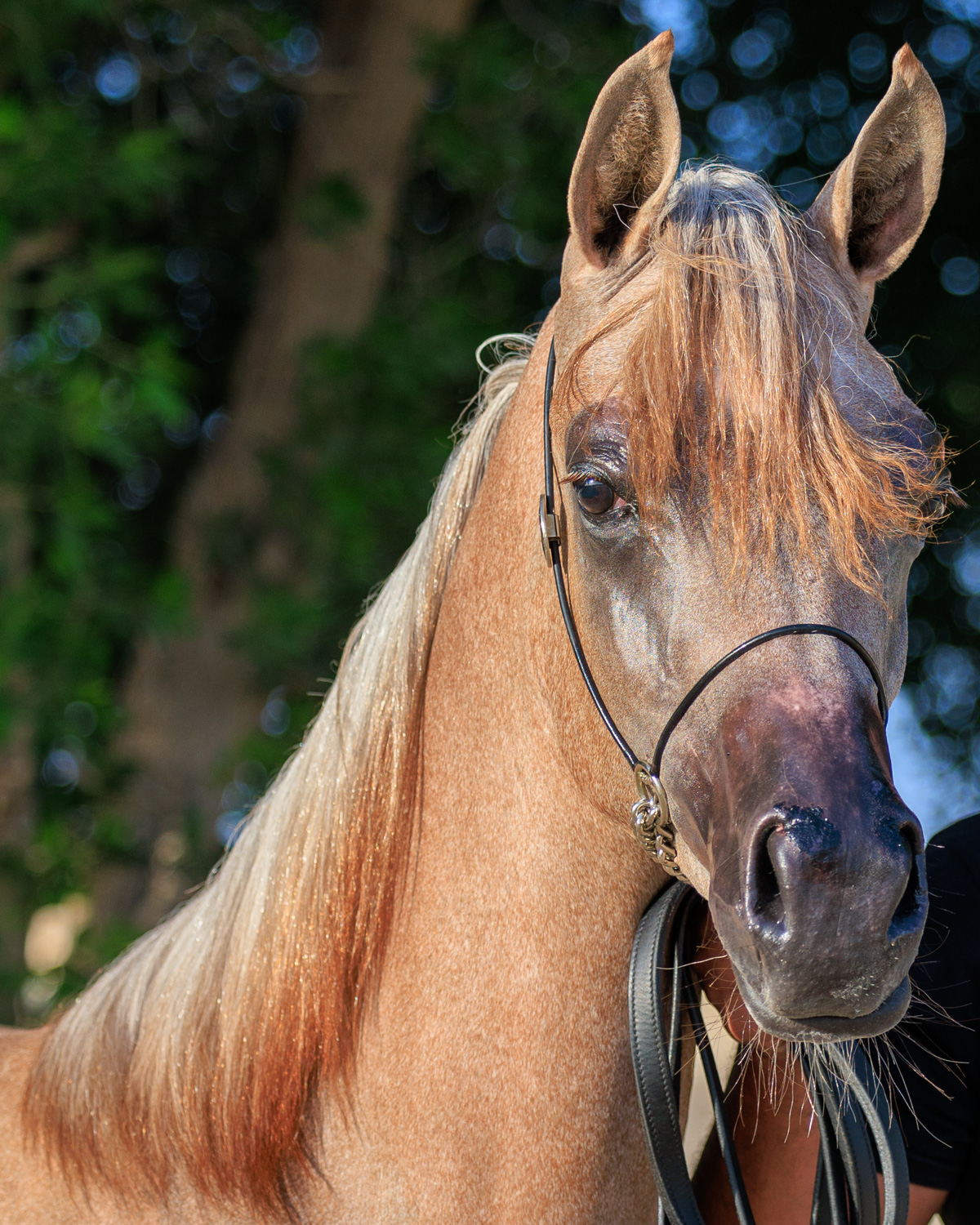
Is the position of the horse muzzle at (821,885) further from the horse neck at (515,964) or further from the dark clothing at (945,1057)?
the dark clothing at (945,1057)

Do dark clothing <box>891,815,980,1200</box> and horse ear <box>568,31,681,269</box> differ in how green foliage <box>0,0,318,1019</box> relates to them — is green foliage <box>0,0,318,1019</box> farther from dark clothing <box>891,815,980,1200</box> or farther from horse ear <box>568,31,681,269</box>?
dark clothing <box>891,815,980,1200</box>

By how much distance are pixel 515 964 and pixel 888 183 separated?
4.09 feet

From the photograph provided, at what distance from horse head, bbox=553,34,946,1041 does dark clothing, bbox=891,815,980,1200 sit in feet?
1.65

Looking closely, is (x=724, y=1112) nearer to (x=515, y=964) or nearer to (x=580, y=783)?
(x=515, y=964)

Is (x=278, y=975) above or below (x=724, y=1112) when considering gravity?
above

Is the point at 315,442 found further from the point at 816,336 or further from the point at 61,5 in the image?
the point at 816,336

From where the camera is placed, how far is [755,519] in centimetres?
131

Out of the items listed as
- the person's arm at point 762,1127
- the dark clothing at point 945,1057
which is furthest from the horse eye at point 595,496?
the dark clothing at point 945,1057

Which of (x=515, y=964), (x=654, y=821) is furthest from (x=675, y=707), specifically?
(x=515, y=964)

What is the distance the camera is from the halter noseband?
1283 millimetres

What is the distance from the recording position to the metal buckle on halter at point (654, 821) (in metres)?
1.38

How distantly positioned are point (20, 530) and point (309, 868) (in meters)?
3.39

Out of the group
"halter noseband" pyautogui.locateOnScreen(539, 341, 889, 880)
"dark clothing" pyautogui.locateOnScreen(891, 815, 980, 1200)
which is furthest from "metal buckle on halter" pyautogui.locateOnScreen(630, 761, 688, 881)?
"dark clothing" pyautogui.locateOnScreen(891, 815, 980, 1200)

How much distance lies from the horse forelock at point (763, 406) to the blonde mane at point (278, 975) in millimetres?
458
